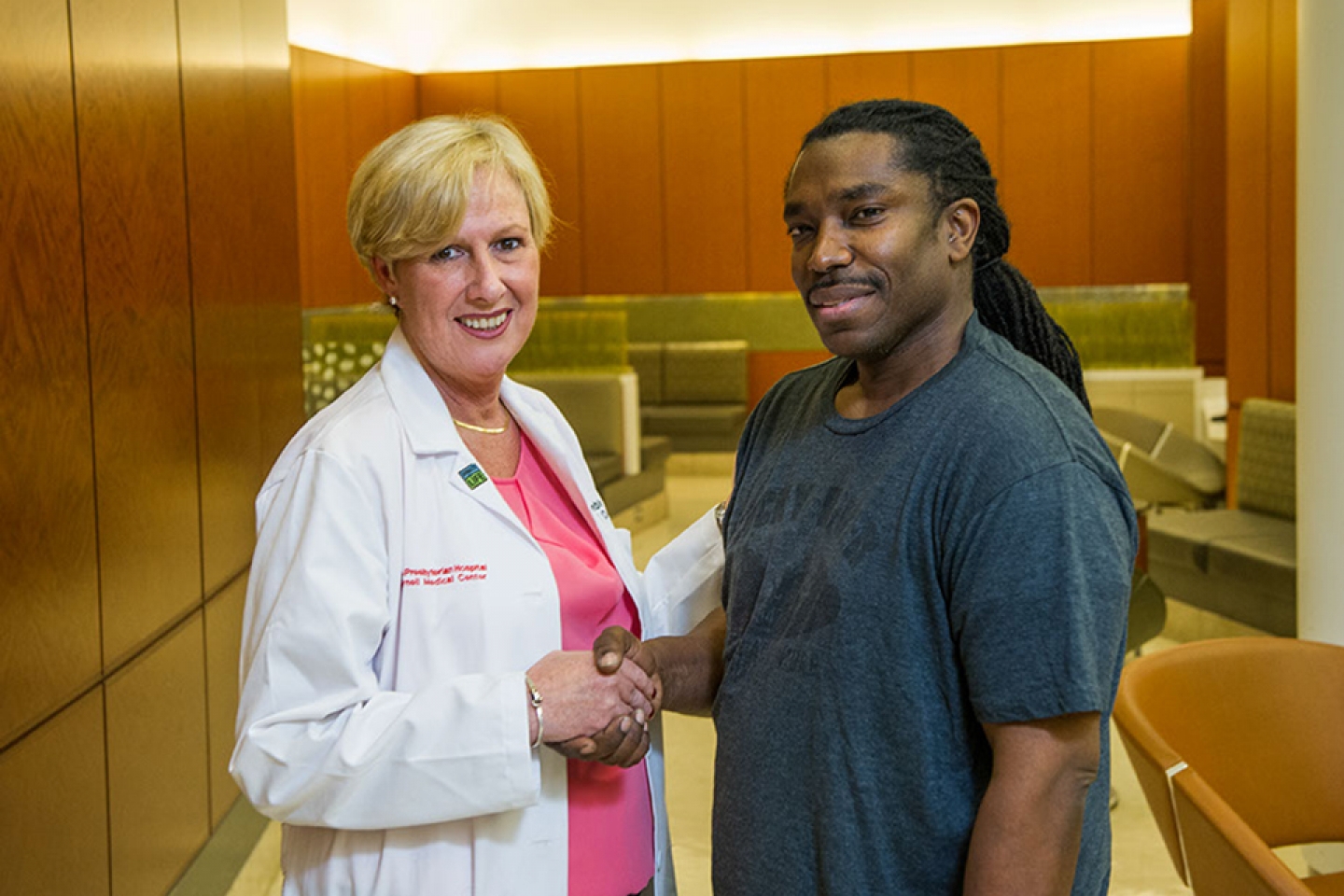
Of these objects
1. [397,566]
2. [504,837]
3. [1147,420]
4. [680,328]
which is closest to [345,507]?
[397,566]

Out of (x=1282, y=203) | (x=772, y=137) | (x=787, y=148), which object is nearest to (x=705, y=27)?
(x=772, y=137)

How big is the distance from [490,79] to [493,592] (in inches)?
486

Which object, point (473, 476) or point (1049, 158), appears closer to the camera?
point (473, 476)

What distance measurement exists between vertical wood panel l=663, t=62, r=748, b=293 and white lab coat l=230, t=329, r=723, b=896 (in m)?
11.6

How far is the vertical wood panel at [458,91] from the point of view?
13359 millimetres

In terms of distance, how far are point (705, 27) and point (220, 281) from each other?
A: 1006 centimetres

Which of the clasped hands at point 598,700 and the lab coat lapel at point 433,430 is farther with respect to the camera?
the lab coat lapel at point 433,430

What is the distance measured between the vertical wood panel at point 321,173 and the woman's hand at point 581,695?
8.65 m

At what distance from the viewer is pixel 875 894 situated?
1415mm

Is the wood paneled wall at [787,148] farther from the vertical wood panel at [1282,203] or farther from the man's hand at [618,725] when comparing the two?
the man's hand at [618,725]

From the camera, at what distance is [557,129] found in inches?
527

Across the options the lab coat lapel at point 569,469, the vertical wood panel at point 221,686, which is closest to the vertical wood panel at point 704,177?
the vertical wood panel at point 221,686

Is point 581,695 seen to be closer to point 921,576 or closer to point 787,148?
point 921,576

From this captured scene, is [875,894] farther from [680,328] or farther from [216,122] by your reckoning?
[680,328]
